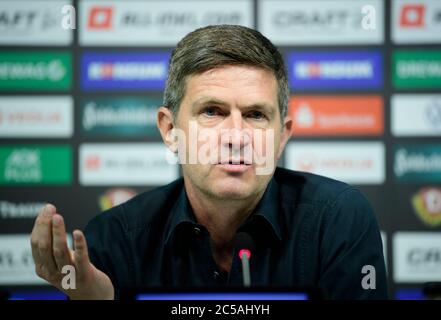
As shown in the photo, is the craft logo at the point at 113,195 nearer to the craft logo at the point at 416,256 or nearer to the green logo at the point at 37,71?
the green logo at the point at 37,71

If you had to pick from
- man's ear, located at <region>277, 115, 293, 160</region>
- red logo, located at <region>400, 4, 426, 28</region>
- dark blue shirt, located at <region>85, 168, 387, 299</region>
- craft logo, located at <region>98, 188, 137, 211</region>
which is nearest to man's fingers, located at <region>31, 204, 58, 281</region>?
dark blue shirt, located at <region>85, 168, 387, 299</region>

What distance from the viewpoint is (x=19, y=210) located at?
2938 millimetres

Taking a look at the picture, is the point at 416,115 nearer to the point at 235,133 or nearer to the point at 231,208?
the point at 231,208

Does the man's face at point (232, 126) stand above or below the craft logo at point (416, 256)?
above

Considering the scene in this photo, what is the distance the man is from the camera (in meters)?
1.34

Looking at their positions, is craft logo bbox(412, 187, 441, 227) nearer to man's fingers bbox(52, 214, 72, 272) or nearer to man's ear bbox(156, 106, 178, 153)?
man's ear bbox(156, 106, 178, 153)

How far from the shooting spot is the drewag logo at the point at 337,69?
2920 mm

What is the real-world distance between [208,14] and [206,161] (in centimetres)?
175

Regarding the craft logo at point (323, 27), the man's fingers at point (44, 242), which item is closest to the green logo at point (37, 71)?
the craft logo at point (323, 27)

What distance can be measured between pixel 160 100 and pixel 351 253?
175 centimetres

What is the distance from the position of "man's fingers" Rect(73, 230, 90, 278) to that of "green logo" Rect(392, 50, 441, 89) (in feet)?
7.28

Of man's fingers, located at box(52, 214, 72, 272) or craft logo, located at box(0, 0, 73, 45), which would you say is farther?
craft logo, located at box(0, 0, 73, 45)

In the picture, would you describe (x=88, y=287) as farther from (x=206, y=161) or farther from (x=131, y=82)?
(x=131, y=82)

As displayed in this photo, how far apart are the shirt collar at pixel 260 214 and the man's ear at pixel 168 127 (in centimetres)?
15
